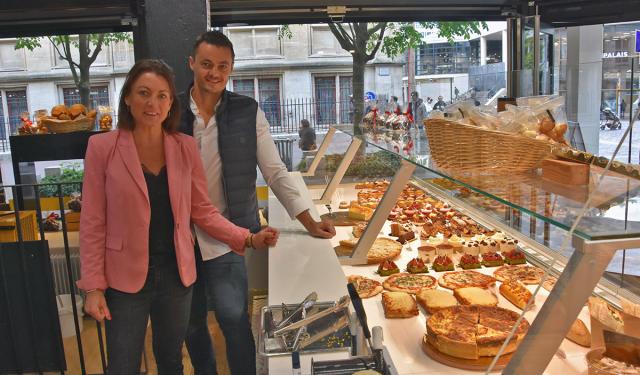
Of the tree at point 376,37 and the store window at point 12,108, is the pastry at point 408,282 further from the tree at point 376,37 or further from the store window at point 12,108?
the store window at point 12,108

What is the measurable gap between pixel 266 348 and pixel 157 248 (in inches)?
26.7

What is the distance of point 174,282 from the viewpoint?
224cm

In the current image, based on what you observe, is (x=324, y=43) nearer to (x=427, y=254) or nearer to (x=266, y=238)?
(x=427, y=254)

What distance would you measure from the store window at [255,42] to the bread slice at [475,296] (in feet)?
12.7

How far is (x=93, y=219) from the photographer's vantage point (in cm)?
206

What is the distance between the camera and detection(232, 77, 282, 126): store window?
20.6 feet

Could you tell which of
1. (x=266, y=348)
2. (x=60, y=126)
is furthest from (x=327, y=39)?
(x=266, y=348)

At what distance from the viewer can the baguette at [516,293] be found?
2.43m

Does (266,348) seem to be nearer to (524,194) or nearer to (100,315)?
(100,315)

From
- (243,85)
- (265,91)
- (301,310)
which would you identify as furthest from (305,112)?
(301,310)

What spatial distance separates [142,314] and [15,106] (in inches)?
→ 242

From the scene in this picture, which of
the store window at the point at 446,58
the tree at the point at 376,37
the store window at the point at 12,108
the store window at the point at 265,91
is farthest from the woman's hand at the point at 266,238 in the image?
the store window at the point at 12,108

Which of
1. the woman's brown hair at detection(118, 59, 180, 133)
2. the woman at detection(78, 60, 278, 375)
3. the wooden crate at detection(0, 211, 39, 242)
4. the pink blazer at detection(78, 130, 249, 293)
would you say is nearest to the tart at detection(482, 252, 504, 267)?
the woman at detection(78, 60, 278, 375)

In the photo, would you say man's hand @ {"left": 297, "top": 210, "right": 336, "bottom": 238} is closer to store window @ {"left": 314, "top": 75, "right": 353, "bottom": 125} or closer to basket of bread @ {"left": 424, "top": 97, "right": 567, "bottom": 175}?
basket of bread @ {"left": 424, "top": 97, "right": 567, "bottom": 175}
